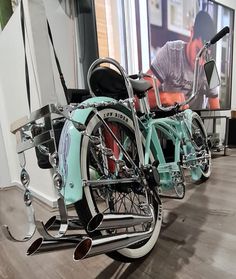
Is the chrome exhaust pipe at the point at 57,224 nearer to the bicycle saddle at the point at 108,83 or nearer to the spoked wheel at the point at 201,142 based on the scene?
the bicycle saddle at the point at 108,83

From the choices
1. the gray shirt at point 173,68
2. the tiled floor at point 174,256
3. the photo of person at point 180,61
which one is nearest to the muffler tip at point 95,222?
the tiled floor at point 174,256

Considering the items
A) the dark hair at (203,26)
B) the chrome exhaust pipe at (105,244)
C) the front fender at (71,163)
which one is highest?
the dark hair at (203,26)

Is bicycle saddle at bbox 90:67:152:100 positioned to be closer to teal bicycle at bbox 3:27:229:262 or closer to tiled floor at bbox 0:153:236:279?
teal bicycle at bbox 3:27:229:262

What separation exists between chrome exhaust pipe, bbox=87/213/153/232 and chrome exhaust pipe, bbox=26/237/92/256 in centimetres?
6

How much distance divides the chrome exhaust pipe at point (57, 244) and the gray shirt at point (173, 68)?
1937 millimetres

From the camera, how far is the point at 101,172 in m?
0.88

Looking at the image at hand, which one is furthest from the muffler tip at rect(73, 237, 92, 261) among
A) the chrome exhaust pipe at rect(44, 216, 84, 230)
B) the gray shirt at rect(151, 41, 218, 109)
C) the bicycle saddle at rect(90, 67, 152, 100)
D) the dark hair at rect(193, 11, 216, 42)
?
the dark hair at rect(193, 11, 216, 42)

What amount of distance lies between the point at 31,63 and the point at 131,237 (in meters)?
1.16

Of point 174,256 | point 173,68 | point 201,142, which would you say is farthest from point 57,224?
point 173,68

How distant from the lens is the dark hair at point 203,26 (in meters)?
2.60

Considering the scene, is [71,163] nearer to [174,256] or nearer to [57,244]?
[57,244]

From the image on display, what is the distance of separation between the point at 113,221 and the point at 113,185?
0.72 feet

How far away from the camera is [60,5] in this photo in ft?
6.24

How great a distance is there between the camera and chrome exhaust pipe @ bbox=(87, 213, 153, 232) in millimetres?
599
